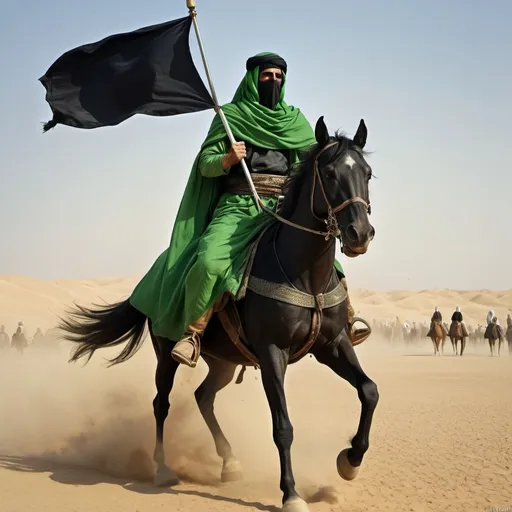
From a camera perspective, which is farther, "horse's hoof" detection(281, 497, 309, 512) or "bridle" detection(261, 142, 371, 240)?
"horse's hoof" detection(281, 497, 309, 512)

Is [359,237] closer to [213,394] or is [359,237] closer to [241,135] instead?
[241,135]

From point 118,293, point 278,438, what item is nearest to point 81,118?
point 278,438

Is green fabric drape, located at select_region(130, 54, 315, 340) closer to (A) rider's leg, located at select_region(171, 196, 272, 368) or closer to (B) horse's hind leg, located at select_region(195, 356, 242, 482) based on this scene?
(A) rider's leg, located at select_region(171, 196, 272, 368)

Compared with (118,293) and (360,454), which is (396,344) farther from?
(360,454)

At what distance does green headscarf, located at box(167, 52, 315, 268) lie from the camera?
25.5 ft

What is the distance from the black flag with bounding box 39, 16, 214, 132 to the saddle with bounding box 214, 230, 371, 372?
2155mm

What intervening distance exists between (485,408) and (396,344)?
3554 centimetres

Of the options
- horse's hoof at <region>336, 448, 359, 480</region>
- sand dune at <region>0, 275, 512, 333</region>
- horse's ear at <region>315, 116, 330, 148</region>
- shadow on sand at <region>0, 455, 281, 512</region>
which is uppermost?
sand dune at <region>0, 275, 512, 333</region>

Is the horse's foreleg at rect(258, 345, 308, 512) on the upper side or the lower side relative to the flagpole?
lower

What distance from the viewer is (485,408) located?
13.9m

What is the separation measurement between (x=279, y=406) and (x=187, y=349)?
0.99 metres

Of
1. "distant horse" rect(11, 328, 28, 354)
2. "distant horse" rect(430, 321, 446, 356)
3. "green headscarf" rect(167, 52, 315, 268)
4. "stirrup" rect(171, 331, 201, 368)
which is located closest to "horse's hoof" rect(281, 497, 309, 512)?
"stirrup" rect(171, 331, 201, 368)

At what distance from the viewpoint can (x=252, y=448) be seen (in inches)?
384

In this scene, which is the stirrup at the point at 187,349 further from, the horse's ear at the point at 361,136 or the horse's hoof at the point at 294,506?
the horse's ear at the point at 361,136
